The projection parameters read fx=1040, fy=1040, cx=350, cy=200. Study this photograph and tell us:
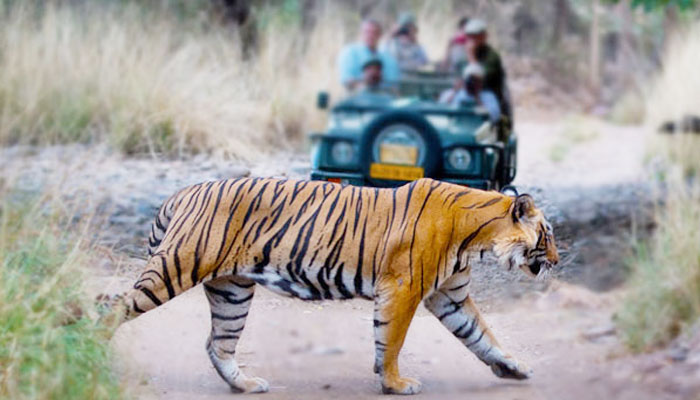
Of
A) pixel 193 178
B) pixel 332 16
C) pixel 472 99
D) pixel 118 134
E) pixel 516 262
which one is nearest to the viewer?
pixel 516 262

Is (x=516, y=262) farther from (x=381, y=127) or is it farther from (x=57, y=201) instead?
(x=57, y=201)

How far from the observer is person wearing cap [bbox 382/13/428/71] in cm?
1050

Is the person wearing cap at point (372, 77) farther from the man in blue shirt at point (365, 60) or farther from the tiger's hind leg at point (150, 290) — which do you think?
the tiger's hind leg at point (150, 290)

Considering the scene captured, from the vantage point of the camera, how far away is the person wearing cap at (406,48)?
10.5 m

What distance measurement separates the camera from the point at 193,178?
4879 millimetres

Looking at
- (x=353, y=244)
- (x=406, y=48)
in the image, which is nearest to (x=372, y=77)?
(x=406, y=48)

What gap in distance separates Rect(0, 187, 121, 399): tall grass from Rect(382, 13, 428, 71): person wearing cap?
5.21m

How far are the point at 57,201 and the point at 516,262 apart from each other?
10.4 feet

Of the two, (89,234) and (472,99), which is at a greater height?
(472,99)

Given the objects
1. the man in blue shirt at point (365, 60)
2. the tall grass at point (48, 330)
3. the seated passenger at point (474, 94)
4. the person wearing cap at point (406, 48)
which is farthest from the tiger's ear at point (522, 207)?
the person wearing cap at point (406, 48)

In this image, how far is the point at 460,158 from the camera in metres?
4.89

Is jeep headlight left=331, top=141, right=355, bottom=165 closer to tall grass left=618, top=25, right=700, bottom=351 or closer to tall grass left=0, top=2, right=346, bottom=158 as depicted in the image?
tall grass left=0, top=2, right=346, bottom=158

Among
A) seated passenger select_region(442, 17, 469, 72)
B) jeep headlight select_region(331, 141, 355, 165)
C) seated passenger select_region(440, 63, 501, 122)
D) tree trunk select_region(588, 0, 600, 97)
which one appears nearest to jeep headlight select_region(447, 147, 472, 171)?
jeep headlight select_region(331, 141, 355, 165)

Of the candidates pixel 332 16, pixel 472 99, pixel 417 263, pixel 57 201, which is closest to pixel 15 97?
pixel 57 201
